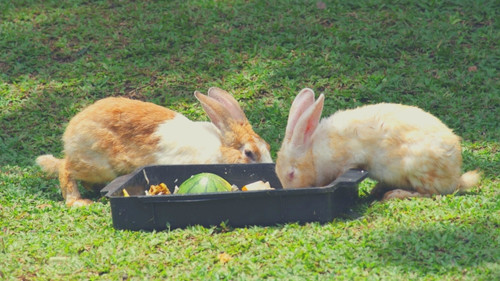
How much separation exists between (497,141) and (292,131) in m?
2.33

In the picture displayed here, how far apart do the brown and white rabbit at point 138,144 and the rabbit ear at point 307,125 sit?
699 mm

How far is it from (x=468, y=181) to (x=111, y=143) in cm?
294

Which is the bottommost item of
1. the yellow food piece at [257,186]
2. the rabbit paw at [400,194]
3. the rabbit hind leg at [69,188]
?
the rabbit hind leg at [69,188]

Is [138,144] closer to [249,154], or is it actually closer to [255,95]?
[249,154]

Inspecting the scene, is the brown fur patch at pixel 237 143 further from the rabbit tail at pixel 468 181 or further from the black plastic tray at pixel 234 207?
the rabbit tail at pixel 468 181

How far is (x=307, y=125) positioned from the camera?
5.64 meters

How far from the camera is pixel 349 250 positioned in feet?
14.8

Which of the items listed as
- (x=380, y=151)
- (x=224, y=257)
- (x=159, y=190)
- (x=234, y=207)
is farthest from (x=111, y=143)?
(x=380, y=151)

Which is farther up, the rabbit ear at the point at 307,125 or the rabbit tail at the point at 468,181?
the rabbit ear at the point at 307,125

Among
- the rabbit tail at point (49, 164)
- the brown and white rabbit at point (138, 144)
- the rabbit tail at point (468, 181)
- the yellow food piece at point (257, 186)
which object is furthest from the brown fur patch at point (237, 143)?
the rabbit tail at point (468, 181)

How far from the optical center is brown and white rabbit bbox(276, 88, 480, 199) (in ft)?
17.7

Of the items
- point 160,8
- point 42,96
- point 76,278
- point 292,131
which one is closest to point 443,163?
point 292,131

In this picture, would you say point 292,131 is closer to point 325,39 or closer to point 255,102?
point 255,102

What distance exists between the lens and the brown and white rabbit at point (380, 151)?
539 centimetres
